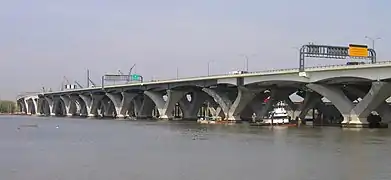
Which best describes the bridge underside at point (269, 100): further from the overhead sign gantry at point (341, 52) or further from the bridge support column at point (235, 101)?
the overhead sign gantry at point (341, 52)

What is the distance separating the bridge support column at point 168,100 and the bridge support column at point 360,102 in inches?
2151

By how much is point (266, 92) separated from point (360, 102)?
49.0 meters

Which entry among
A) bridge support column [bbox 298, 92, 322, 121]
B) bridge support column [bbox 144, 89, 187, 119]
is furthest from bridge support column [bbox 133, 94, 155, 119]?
bridge support column [bbox 298, 92, 322, 121]

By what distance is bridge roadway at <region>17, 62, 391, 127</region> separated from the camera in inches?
3588

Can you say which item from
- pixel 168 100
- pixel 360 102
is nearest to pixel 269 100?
pixel 168 100

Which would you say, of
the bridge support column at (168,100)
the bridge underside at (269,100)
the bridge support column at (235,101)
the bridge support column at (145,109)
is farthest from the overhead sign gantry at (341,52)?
the bridge support column at (145,109)

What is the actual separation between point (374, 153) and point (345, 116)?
55.2 m

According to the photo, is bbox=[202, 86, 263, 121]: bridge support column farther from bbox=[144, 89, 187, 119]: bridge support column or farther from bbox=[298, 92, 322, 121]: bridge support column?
bbox=[144, 89, 187, 119]: bridge support column

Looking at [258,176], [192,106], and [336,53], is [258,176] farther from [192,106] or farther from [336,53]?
[192,106]

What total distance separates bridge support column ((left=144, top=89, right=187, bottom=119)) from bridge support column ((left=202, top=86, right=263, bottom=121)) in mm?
17121

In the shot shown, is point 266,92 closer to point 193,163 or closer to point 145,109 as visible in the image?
point 145,109

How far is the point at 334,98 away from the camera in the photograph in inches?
3942

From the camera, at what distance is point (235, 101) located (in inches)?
5030

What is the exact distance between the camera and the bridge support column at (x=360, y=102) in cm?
8844
